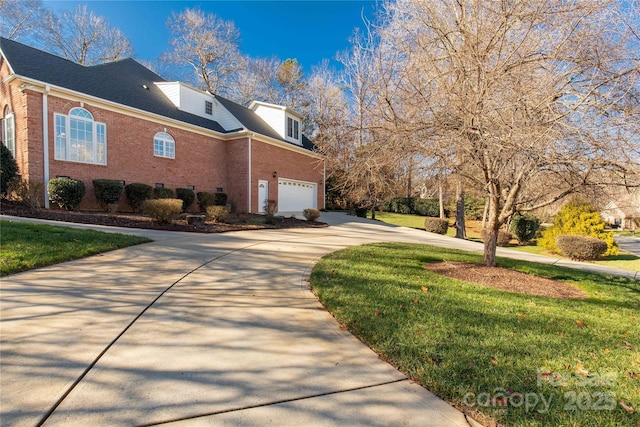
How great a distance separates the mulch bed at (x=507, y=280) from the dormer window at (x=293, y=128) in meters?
17.3

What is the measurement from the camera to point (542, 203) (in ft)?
18.4

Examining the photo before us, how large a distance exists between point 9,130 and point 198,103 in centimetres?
874

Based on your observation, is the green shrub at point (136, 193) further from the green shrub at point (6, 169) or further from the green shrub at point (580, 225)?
the green shrub at point (580, 225)

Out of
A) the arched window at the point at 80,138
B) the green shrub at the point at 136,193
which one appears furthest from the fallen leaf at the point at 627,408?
the arched window at the point at 80,138

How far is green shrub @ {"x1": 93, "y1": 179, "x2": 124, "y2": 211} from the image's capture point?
12180 millimetres

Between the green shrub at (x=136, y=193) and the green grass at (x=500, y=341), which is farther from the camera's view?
the green shrub at (x=136, y=193)

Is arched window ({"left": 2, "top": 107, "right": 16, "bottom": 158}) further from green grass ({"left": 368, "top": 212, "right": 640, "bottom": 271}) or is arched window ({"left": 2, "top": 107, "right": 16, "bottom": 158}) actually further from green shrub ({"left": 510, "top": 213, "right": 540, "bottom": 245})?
green shrub ({"left": 510, "top": 213, "right": 540, "bottom": 245})

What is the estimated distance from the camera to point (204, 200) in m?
16.1

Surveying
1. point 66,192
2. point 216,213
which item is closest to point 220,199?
point 216,213

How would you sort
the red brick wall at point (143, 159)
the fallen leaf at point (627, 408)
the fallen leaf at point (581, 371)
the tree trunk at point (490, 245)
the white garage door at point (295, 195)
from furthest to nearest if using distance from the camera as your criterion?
1. the white garage door at point (295, 195)
2. the red brick wall at point (143, 159)
3. the tree trunk at point (490, 245)
4. the fallen leaf at point (581, 371)
5. the fallen leaf at point (627, 408)

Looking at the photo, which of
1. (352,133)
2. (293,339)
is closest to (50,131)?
(352,133)

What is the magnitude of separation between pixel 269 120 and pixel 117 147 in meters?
10.6

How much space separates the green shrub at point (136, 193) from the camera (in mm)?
13336

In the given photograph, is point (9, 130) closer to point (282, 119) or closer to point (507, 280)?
point (282, 119)
